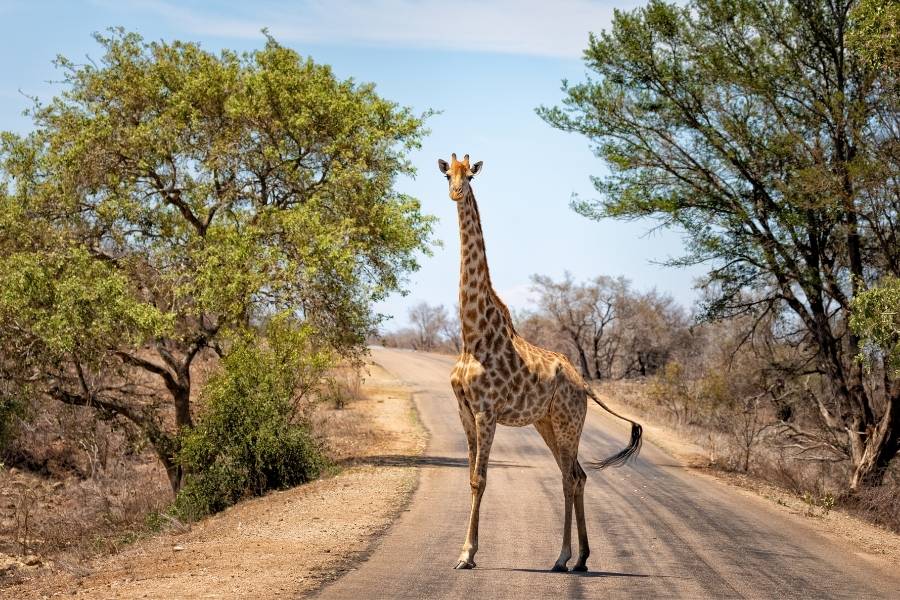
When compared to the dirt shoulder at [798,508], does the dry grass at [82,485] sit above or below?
below

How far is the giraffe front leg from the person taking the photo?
11.3m

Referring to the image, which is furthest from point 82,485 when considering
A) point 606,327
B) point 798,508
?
point 606,327

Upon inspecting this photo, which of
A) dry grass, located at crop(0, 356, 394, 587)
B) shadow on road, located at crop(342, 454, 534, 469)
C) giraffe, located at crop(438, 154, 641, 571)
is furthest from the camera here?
shadow on road, located at crop(342, 454, 534, 469)

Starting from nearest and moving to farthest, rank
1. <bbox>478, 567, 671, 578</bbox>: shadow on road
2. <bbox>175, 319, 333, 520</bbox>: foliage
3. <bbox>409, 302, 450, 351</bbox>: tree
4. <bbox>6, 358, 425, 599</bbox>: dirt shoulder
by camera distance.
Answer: <bbox>6, 358, 425, 599</bbox>: dirt shoulder → <bbox>478, 567, 671, 578</bbox>: shadow on road → <bbox>175, 319, 333, 520</bbox>: foliage → <bbox>409, 302, 450, 351</bbox>: tree

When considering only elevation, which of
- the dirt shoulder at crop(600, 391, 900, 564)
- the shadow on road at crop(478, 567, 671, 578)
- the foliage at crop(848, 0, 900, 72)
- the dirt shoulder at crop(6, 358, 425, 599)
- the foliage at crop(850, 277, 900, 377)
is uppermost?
the foliage at crop(848, 0, 900, 72)

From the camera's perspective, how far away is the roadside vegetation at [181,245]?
23.4 meters

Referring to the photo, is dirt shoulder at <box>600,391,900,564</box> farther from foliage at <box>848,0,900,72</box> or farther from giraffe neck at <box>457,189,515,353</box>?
foliage at <box>848,0,900,72</box>

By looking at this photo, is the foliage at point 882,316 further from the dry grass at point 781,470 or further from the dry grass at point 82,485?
the dry grass at point 82,485

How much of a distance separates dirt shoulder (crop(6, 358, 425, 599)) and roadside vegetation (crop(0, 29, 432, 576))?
2.39 m

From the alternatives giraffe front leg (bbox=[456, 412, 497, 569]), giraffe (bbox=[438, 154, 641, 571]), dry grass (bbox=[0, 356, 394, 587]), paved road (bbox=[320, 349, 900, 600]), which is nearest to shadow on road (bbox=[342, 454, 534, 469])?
paved road (bbox=[320, 349, 900, 600])

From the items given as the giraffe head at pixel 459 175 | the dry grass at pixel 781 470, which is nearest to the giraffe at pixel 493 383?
the giraffe head at pixel 459 175

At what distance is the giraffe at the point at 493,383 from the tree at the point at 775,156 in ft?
39.6

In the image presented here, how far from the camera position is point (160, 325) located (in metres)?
23.1

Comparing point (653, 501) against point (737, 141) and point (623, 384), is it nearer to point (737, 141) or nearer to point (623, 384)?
point (737, 141)
